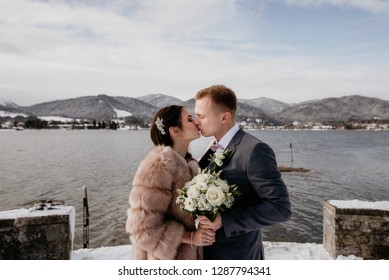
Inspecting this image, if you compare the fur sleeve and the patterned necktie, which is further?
the patterned necktie

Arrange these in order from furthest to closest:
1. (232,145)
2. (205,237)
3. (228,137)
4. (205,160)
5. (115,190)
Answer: (115,190) < (205,160) < (228,137) < (232,145) < (205,237)

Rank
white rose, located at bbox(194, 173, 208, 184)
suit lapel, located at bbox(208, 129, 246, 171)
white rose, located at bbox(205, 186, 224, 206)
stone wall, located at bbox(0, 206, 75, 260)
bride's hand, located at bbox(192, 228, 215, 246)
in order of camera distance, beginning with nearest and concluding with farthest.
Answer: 1. white rose, located at bbox(205, 186, 224, 206)
2. white rose, located at bbox(194, 173, 208, 184)
3. bride's hand, located at bbox(192, 228, 215, 246)
4. suit lapel, located at bbox(208, 129, 246, 171)
5. stone wall, located at bbox(0, 206, 75, 260)

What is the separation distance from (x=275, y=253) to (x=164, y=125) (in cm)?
474

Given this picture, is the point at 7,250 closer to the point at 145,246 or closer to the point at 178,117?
the point at 145,246

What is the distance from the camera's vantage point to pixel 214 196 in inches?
99.7

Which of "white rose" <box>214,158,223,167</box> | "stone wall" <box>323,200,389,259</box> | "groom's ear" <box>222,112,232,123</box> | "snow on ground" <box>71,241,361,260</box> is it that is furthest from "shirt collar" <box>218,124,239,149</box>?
"snow on ground" <box>71,241,361,260</box>

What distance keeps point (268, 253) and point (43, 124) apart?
199m

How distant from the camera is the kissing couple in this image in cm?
267

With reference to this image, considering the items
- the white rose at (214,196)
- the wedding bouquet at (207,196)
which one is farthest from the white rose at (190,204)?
the white rose at (214,196)

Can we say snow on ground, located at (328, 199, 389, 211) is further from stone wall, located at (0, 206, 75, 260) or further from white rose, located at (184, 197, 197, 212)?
stone wall, located at (0, 206, 75, 260)

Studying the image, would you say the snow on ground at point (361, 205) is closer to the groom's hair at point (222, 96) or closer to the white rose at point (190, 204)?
the groom's hair at point (222, 96)

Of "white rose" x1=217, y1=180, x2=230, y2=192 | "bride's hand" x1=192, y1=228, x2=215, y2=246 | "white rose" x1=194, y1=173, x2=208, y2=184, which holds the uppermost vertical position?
"white rose" x1=194, y1=173, x2=208, y2=184

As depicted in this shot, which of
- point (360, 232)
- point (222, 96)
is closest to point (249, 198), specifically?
point (222, 96)

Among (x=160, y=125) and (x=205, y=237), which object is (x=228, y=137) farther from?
(x=205, y=237)
